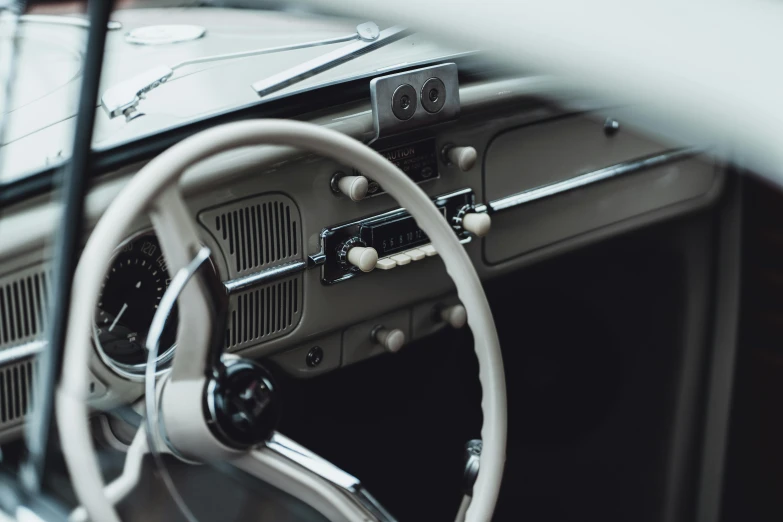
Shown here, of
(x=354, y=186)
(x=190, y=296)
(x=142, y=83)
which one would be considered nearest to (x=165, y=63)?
(x=142, y=83)

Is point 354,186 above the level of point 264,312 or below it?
above

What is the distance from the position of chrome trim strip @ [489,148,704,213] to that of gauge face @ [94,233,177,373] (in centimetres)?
58

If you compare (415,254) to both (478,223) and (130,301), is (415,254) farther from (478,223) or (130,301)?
(130,301)

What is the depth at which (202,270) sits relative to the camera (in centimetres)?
94

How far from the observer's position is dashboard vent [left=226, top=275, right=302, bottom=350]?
4.26ft

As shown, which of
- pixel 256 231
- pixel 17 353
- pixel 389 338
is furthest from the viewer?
pixel 389 338

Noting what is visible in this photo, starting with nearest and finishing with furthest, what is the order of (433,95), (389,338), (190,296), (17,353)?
1. (190,296)
2. (17,353)
3. (433,95)
4. (389,338)

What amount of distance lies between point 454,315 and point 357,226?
29 cm

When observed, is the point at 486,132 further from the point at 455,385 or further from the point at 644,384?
the point at 644,384

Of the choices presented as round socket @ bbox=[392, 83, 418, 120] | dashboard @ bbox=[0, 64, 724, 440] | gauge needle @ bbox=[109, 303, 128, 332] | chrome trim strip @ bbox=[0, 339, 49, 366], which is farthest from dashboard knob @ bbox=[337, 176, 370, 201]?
chrome trim strip @ bbox=[0, 339, 49, 366]

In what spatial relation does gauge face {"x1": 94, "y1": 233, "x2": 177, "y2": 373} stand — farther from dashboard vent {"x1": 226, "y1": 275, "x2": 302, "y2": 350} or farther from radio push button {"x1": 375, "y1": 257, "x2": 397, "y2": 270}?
radio push button {"x1": 375, "y1": 257, "x2": 397, "y2": 270}

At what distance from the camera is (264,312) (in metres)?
1.34

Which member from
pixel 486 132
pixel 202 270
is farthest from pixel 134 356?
pixel 486 132

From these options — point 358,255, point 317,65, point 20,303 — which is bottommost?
point 358,255
